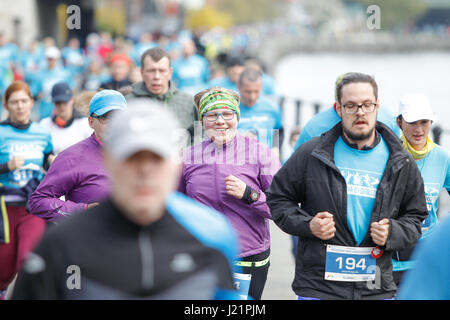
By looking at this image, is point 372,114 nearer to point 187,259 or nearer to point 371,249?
point 371,249

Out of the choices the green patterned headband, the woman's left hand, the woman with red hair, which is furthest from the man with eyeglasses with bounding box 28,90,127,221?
the woman with red hair

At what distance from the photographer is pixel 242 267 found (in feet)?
16.0

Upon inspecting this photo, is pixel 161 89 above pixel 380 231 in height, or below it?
above

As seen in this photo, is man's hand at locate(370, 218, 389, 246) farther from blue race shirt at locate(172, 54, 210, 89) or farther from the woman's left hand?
blue race shirt at locate(172, 54, 210, 89)

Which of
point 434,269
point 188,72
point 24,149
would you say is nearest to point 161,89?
point 24,149

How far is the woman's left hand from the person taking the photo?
477cm

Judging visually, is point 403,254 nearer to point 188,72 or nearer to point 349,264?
A: point 349,264

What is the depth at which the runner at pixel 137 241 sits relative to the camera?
7.50 ft

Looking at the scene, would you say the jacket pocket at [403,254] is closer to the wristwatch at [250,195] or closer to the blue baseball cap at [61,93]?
the wristwatch at [250,195]

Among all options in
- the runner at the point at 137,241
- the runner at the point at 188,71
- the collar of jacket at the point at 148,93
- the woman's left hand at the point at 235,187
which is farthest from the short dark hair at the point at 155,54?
the runner at the point at 188,71

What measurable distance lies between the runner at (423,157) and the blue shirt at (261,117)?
2.72 metres

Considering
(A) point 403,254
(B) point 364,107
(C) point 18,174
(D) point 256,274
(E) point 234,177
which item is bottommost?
(D) point 256,274

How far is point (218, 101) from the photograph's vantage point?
5039mm

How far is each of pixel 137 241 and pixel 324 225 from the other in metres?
1.79
